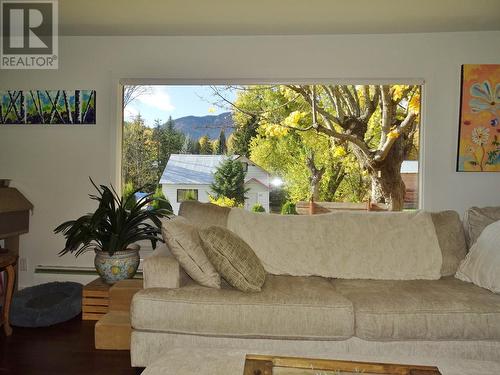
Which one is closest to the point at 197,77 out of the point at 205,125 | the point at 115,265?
the point at 205,125

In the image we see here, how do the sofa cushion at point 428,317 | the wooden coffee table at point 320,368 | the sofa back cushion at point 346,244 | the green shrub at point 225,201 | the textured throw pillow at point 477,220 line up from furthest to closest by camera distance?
the green shrub at point 225,201, the textured throw pillow at point 477,220, the sofa back cushion at point 346,244, the sofa cushion at point 428,317, the wooden coffee table at point 320,368

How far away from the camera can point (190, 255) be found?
2.20m

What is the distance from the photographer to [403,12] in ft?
10.3

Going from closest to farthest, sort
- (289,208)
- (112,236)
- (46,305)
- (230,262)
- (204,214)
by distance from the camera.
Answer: (230,262) → (204,214) → (112,236) → (46,305) → (289,208)

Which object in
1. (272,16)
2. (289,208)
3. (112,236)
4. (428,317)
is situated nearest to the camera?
(428,317)

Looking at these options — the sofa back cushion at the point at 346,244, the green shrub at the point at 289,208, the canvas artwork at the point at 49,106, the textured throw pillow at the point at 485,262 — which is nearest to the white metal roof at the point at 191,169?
the green shrub at the point at 289,208

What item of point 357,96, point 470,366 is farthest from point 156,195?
point 470,366

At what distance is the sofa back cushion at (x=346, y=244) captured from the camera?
2.57 metres

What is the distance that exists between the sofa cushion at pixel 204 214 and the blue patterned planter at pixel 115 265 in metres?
0.64

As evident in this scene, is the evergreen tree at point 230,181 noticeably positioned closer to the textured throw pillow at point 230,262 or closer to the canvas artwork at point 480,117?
the textured throw pillow at point 230,262

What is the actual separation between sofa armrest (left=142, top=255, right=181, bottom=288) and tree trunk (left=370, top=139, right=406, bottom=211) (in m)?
2.38

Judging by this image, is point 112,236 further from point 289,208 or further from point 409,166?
point 409,166

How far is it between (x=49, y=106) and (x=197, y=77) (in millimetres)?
1486

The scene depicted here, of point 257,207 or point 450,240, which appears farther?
point 257,207
